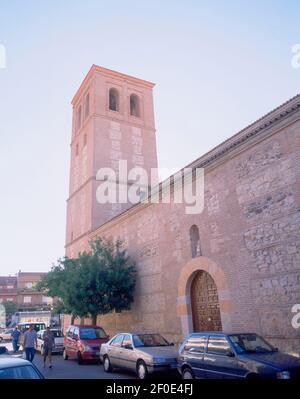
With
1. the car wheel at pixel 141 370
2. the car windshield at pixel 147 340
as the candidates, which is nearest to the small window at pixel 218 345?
the car wheel at pixel 141 370

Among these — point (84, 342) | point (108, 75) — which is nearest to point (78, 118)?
point (108, 75)

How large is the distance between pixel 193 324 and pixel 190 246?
294cm

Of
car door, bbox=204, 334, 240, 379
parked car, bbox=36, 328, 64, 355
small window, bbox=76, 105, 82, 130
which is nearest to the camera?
car door, bbox=204, 334, 240, 379

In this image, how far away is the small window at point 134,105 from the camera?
29.5m

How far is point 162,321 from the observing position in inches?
557

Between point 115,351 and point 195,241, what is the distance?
5078 millimetres

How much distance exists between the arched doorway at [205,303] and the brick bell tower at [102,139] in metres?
11.5

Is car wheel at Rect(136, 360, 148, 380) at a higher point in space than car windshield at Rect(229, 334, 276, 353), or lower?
lower

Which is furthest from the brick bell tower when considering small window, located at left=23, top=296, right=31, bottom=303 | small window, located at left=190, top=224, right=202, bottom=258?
small window, located at left=23, top=296, right=31, bottom=303

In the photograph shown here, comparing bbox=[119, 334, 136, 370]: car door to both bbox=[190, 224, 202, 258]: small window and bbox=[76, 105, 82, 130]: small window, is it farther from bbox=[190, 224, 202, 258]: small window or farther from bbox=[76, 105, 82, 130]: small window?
bbox=[76, 105, 82, 130]: small window

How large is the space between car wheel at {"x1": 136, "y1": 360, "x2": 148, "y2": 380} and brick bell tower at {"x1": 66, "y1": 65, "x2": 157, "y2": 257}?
14.5 meters

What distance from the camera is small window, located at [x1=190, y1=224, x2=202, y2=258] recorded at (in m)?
12.9

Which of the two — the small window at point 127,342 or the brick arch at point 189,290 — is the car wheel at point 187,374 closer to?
the small window at point 127,342
